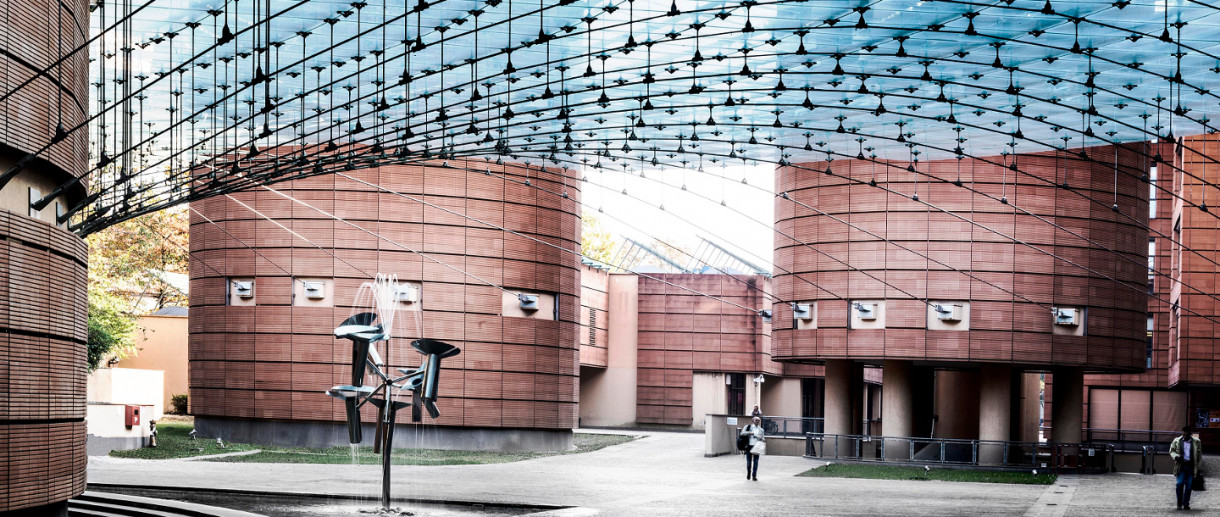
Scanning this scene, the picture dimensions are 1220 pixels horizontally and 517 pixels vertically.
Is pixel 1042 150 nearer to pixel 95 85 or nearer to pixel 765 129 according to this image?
pixel 765 129

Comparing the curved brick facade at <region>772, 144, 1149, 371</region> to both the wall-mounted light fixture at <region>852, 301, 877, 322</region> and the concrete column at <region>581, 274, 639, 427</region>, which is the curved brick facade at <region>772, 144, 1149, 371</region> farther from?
the concrete column at <region>581, 274, 639, 427</region>

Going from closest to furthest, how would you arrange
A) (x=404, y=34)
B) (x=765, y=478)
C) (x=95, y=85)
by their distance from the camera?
(x=404, y=34), (x=765, y=478), (x=95, y=85)

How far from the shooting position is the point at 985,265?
40156mm

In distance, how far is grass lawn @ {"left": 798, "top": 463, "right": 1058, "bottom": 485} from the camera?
34.8 metres

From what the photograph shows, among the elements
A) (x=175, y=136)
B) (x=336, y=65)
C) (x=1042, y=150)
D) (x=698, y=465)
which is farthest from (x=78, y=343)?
(x=1042, y=150)

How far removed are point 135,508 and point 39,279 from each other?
24.6 feet

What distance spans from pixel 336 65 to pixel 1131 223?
79.6 feet

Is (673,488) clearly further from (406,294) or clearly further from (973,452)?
(406,294)

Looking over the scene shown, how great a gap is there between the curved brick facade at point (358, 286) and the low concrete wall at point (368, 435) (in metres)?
0.32

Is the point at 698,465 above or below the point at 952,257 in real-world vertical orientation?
below

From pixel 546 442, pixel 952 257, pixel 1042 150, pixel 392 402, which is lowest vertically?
pixel 546 442

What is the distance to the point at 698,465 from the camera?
3938 centimetres

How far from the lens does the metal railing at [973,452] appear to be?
3900 centimetres

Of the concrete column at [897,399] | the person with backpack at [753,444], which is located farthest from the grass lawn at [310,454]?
the concrete column at [897,399]
